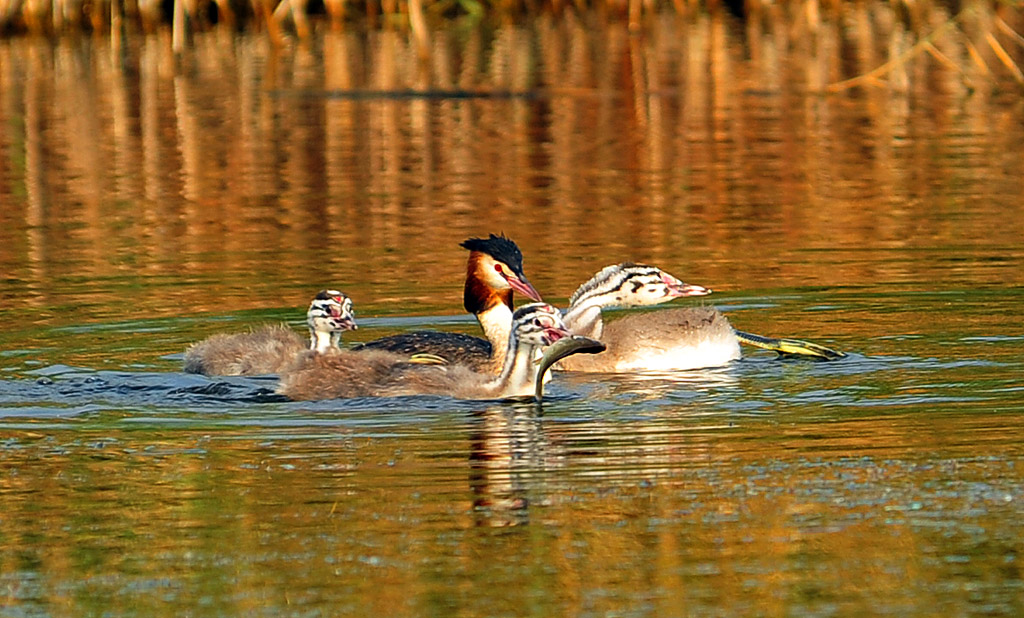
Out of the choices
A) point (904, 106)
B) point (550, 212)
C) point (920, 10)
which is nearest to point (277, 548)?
point (550, 212)

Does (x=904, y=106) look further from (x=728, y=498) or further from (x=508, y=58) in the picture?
(x=728, y=498)

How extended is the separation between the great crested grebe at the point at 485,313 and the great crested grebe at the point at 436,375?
1.60 feet

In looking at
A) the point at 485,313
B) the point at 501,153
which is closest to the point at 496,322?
the point at 485,313

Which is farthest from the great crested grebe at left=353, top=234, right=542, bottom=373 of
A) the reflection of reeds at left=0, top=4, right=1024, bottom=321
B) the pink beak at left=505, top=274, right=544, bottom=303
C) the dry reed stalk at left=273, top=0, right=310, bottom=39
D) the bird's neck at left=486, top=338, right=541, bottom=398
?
the dry reed stalk at left=273, top=0, right=310, bottom=39

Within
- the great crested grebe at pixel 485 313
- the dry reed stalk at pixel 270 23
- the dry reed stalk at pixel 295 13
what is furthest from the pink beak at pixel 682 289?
the dry reed stalk at pixel 270 23

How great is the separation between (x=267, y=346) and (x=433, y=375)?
143 centimetres

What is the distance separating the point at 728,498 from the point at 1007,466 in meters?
1.14

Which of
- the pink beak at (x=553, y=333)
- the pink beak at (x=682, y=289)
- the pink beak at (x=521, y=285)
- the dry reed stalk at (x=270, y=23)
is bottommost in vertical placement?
the pink beak at (x=553, y=333)

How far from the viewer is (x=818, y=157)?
64.3 feet

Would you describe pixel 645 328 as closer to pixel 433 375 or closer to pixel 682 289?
pixel 682 289

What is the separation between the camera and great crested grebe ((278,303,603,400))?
980 cm

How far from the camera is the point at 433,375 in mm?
9820

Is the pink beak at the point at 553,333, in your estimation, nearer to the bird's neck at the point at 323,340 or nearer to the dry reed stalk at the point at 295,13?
the bird's neck at the point at 323,340

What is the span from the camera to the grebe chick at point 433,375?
9.80 metres
